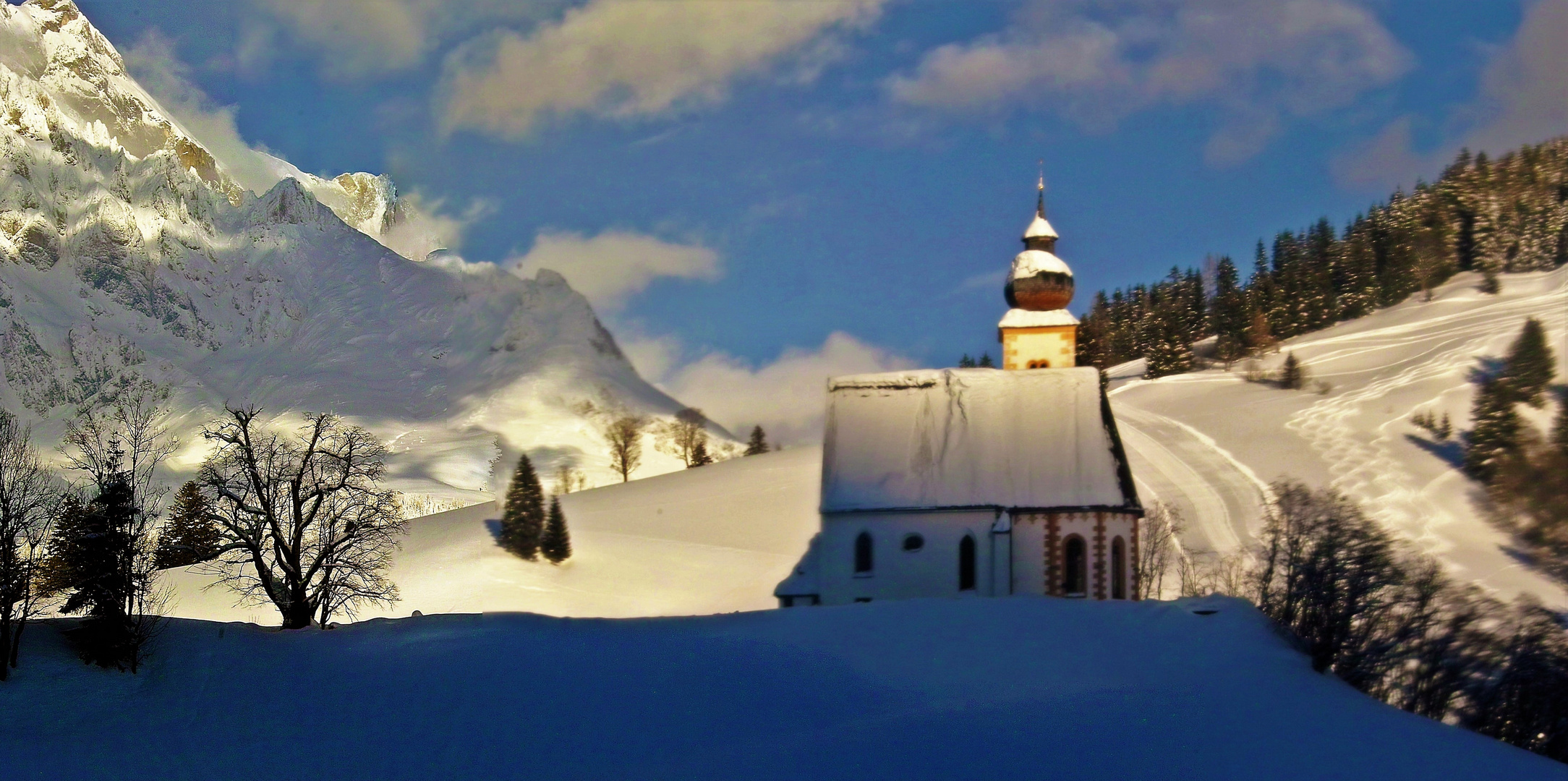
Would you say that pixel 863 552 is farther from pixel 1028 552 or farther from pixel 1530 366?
pixel 1530 366

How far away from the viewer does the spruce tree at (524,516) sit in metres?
53.5

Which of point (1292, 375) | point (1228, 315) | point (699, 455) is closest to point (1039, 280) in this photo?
point (699, 455)

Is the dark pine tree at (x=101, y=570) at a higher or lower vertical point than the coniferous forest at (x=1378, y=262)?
lower

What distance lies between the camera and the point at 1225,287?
11731 cm

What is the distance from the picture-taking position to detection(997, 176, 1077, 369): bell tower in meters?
40.8

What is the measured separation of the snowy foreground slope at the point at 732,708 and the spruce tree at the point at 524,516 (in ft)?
81.9

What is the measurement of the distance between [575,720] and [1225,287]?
108 meters

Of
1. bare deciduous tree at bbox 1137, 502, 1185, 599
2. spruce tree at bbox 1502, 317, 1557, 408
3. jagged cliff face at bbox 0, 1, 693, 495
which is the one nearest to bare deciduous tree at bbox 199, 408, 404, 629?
bare deciduous tree at bbox 1137, 502, 1185, 599

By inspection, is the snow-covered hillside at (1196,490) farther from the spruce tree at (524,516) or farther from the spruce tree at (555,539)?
the spruce tree at (524,516)

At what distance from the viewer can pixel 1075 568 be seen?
36000 millimetres

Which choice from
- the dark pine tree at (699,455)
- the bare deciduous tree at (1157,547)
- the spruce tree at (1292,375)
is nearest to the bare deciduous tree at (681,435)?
the dark pine tree at (699,455)

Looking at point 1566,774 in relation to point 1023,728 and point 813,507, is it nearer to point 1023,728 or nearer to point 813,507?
Answer: point 1023,728

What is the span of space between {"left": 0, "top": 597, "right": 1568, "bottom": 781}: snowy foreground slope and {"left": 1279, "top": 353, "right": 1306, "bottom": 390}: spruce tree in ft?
246

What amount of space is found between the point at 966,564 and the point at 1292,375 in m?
71.8
